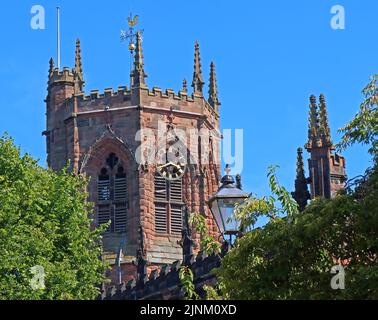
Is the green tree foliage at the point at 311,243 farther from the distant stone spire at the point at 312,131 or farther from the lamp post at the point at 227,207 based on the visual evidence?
the distant stone spire at the point at 312,131

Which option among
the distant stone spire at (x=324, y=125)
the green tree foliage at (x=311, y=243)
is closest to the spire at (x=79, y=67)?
the distant stone spire at (x=324, y=125)

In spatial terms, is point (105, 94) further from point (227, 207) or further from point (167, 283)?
point (227, 207)

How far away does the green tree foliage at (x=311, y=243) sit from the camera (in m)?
28.1

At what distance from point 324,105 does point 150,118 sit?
18231 mm

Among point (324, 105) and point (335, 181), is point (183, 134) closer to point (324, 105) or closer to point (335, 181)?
point (324, 105)

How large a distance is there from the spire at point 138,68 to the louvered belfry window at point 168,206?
563cm

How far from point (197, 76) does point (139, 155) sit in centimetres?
706

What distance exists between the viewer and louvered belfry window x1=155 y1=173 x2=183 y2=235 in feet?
295

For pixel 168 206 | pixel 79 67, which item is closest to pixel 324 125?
pixel 168 206

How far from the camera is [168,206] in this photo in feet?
297

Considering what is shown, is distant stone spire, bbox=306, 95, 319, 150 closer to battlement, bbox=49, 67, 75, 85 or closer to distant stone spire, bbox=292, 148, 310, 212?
distant stone spire, bbox=292, 148, 310, 212

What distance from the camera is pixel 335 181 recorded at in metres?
69.5

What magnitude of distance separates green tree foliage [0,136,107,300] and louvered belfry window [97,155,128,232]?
25.6 metres
